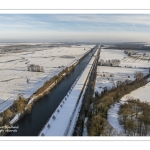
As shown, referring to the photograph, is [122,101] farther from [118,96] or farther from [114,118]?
[114,118]

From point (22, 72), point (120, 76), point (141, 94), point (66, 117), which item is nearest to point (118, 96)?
point (141, 94)

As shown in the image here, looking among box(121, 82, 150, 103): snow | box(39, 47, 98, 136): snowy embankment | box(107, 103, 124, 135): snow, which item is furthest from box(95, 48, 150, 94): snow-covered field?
box(107, 103, 124, 135): snow

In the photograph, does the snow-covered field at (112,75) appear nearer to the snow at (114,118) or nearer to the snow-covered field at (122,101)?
the snow-covered field at (122,101)

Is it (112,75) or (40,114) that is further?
(112,75)

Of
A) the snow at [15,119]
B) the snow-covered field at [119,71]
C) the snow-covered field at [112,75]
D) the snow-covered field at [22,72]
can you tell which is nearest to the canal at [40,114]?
the snow at [15,119]

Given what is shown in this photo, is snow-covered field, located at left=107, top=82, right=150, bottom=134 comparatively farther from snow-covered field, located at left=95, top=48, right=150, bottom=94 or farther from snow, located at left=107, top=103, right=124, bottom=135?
snow-covered field, located at left=95, top=48, right=150, bottom=94

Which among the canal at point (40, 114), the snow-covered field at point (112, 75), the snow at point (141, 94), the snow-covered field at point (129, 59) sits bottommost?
the canal at point (40, 114)
